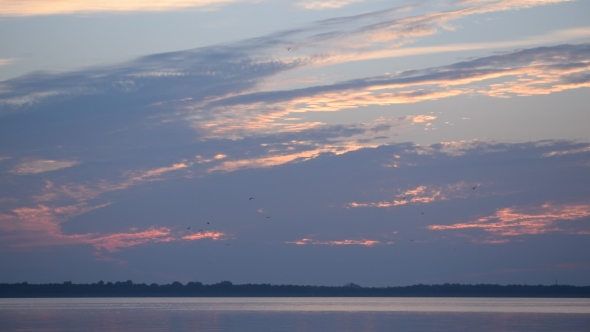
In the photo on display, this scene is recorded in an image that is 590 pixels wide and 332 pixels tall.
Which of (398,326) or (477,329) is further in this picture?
(398,326)

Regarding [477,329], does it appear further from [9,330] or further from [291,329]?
[9,330]

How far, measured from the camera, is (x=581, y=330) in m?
49.4

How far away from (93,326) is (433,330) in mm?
22412

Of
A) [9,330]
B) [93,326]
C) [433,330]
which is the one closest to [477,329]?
[433,330]

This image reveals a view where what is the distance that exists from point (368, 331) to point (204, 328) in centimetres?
1046

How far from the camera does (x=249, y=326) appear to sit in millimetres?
51750

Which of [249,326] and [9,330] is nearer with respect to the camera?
[9,330]

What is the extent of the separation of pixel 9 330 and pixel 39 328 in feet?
7.37

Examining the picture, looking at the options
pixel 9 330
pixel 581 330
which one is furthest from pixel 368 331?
pixel 9 330

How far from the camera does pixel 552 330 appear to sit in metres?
48.5

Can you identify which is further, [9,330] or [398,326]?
[398,326]

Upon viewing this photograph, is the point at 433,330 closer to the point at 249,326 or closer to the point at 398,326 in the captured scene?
the point at 398,326

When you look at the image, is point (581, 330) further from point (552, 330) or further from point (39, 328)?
point (39, 328)

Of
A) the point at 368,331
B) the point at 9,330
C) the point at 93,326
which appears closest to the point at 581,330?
the point at 368,331
